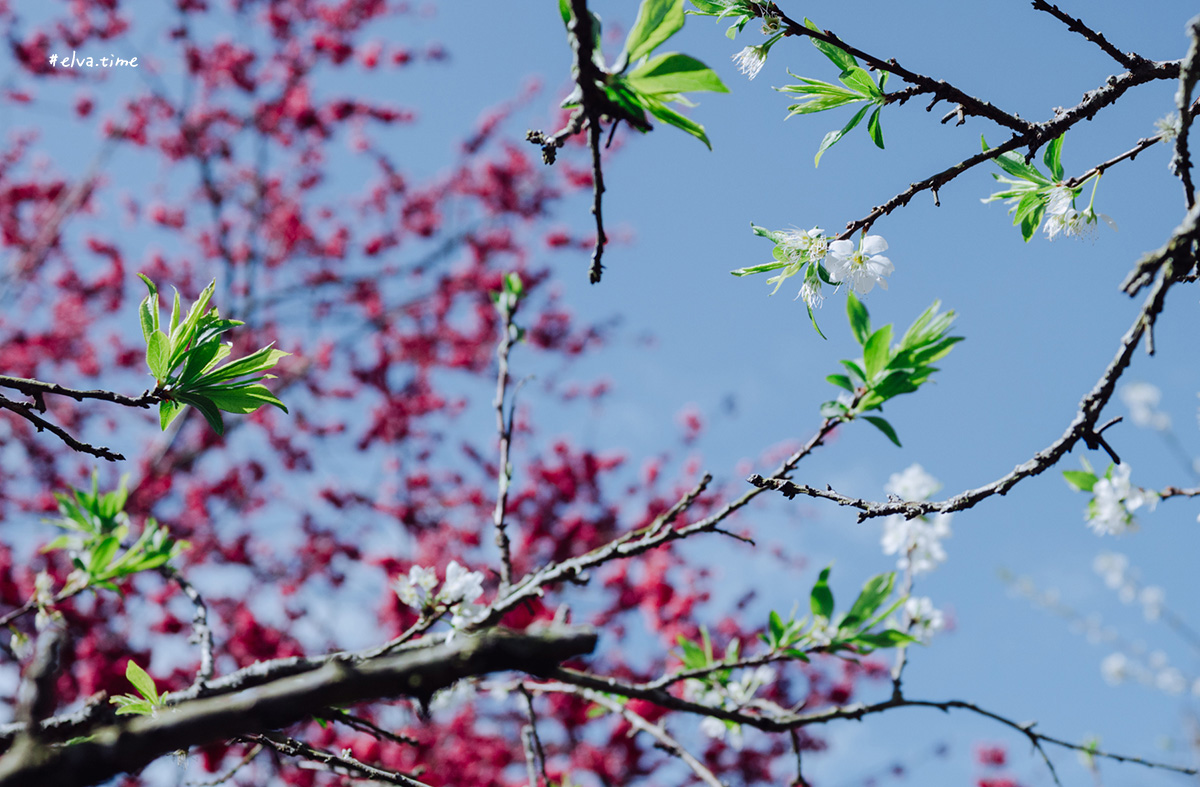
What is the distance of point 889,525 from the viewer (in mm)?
2814

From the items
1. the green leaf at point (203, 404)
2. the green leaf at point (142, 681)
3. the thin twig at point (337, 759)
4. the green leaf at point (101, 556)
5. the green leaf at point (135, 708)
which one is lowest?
the thin twig at point (337, 759)

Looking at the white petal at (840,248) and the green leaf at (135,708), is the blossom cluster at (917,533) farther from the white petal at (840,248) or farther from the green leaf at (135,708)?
the green leaf at (135,708)

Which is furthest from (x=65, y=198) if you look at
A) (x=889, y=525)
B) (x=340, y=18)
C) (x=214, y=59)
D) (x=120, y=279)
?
(x=889, y=525)

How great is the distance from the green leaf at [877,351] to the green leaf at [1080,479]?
3.21 feet

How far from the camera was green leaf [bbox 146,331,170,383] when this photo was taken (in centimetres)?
136

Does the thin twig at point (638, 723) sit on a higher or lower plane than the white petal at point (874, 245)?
lower

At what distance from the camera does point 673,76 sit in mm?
1014

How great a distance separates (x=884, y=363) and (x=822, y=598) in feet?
2.36

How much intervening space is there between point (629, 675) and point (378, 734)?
20.2ft

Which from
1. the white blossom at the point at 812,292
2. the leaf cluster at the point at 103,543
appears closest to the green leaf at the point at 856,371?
the white blossom at the point at 812,292

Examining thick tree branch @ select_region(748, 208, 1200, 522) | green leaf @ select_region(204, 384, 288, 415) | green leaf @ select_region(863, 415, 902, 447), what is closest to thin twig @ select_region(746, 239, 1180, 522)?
thick tree branch @ select_region(748, 208, 1200, 522)

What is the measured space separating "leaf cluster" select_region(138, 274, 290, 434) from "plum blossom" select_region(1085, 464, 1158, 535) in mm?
2252

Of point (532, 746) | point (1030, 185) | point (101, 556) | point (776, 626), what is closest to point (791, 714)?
point (776, 626)

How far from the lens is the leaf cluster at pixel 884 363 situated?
5.29 feet
